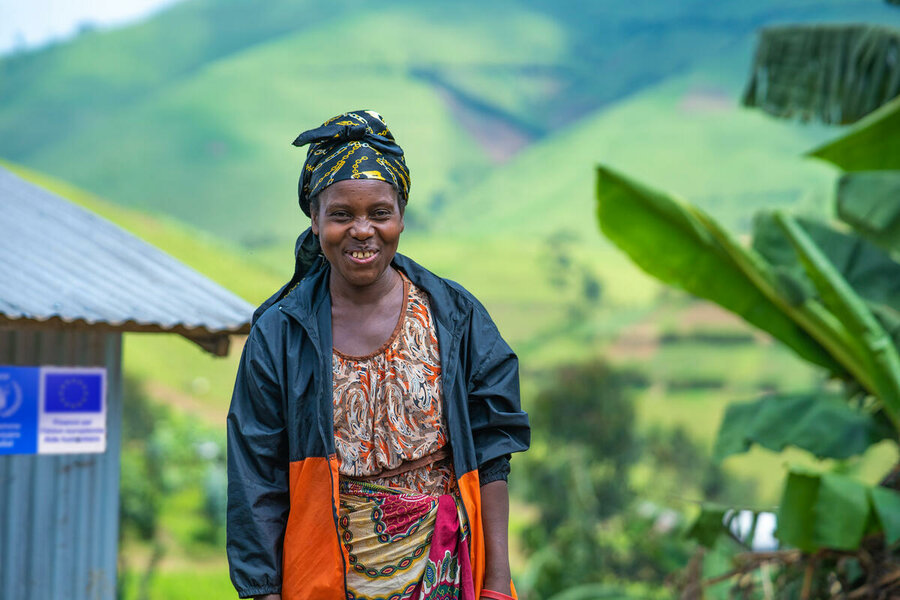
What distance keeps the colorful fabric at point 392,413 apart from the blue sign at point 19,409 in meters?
2.73

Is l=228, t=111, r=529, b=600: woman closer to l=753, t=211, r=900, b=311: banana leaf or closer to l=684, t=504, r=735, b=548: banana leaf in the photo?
l=684, t=504, r=735, b=548: banana leaf

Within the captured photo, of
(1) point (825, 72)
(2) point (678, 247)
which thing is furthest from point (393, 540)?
(1) point (825, 72)

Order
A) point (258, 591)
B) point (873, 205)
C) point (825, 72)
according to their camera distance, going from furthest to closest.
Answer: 1. point (825, 72)
2. point (873, 205)
3. point (258, 591)

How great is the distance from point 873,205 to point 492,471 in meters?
5.22

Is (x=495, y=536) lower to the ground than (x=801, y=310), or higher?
lower

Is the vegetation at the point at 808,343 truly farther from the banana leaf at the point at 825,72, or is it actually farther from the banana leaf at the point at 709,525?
the banana leaf at the point at 825,72

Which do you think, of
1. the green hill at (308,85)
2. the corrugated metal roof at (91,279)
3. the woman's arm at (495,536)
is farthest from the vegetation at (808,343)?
the green hill at (308,85)

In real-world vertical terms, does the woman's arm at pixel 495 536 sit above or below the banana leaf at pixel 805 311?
below

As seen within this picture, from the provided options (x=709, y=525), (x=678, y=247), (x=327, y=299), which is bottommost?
(x=709, y=525)

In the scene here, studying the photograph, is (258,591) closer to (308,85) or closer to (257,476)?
(257,476)

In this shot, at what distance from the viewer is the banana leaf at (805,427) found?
7.05 meters

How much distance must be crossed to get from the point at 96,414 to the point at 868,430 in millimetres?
4945

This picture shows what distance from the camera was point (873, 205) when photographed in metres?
6.93

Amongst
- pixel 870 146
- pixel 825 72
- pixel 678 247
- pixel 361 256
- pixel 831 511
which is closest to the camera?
pixel 361 256
